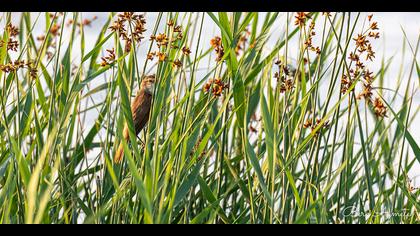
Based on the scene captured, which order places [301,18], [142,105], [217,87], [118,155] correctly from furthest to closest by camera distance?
[142,105]
[118,155]
[301,18]
[217,87]

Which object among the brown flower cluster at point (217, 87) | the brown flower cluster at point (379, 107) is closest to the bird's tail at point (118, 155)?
the brown flower cluster at point (217, 87)

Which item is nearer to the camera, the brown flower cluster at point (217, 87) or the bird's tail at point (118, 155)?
the brown flower cluster at point (217, 87)

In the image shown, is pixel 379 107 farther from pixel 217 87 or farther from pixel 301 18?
pixel 217 87

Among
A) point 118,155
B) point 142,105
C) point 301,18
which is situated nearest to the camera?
point 301,18

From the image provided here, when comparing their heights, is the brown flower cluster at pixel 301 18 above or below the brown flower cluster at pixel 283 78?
above

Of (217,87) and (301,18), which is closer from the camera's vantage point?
(217,87)

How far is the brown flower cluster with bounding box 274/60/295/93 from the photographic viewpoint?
1.93m

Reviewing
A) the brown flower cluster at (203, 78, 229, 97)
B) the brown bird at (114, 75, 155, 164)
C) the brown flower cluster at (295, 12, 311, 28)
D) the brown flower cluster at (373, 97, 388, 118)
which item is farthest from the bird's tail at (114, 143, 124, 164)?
the brown flower cluster at (373, 97, 388, 118)

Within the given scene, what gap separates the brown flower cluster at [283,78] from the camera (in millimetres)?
1934

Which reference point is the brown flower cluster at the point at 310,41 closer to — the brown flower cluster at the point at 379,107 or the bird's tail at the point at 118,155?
the brown flower cluster at the point at 379,107

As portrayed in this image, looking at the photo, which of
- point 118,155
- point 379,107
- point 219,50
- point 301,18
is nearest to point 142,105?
point 118,155

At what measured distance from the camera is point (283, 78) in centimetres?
201

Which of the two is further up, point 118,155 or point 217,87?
point 217,87
